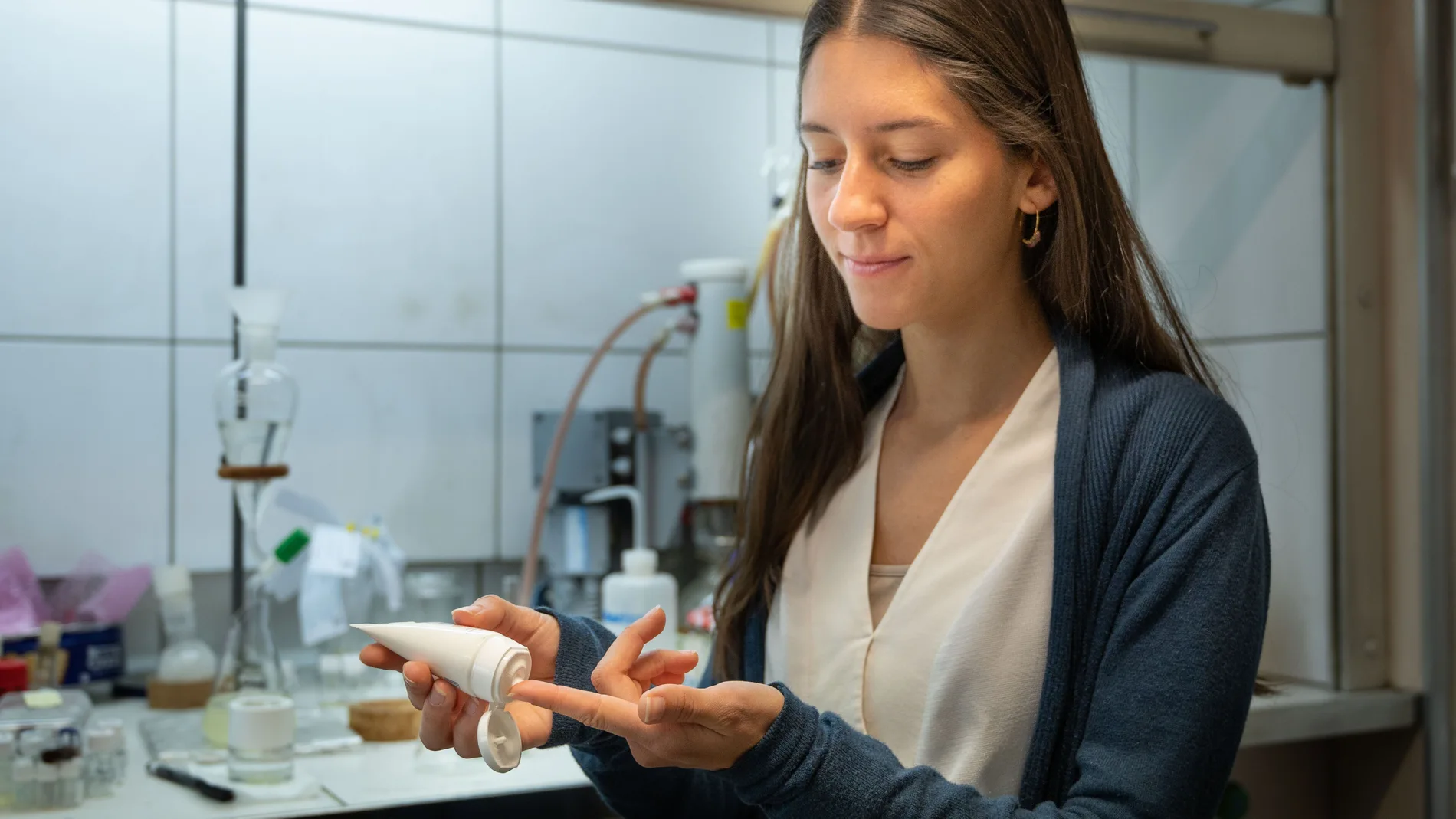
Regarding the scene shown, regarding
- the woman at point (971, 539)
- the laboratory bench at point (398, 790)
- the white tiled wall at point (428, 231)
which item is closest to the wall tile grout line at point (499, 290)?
the white tiled wall at point (428, 231)

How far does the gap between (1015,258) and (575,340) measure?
1.13 meters

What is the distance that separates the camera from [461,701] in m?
0.84

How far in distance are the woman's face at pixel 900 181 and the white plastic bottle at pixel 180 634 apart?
3.78 ft

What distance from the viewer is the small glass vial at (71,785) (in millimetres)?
1228

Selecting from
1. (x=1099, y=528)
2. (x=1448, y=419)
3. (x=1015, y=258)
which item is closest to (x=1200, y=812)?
(x=1099, y=528)

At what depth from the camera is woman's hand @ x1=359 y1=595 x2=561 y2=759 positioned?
32.4 inches

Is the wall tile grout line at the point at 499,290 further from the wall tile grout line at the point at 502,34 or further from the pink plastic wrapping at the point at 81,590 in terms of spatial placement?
the pink plastic wrapping at the point at 81,590

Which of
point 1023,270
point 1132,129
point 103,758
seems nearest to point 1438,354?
point 1132,129

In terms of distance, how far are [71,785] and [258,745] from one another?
0.58ft

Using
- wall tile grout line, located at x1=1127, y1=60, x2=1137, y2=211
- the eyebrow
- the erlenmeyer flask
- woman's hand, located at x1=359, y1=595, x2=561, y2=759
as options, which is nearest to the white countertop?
the erlenmeyer flask

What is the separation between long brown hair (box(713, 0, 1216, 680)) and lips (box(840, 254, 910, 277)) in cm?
13

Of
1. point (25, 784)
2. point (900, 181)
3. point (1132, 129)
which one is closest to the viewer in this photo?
point (900, 181)

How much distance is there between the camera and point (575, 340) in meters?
2.06

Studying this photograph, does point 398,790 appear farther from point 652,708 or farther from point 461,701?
point 652,708
